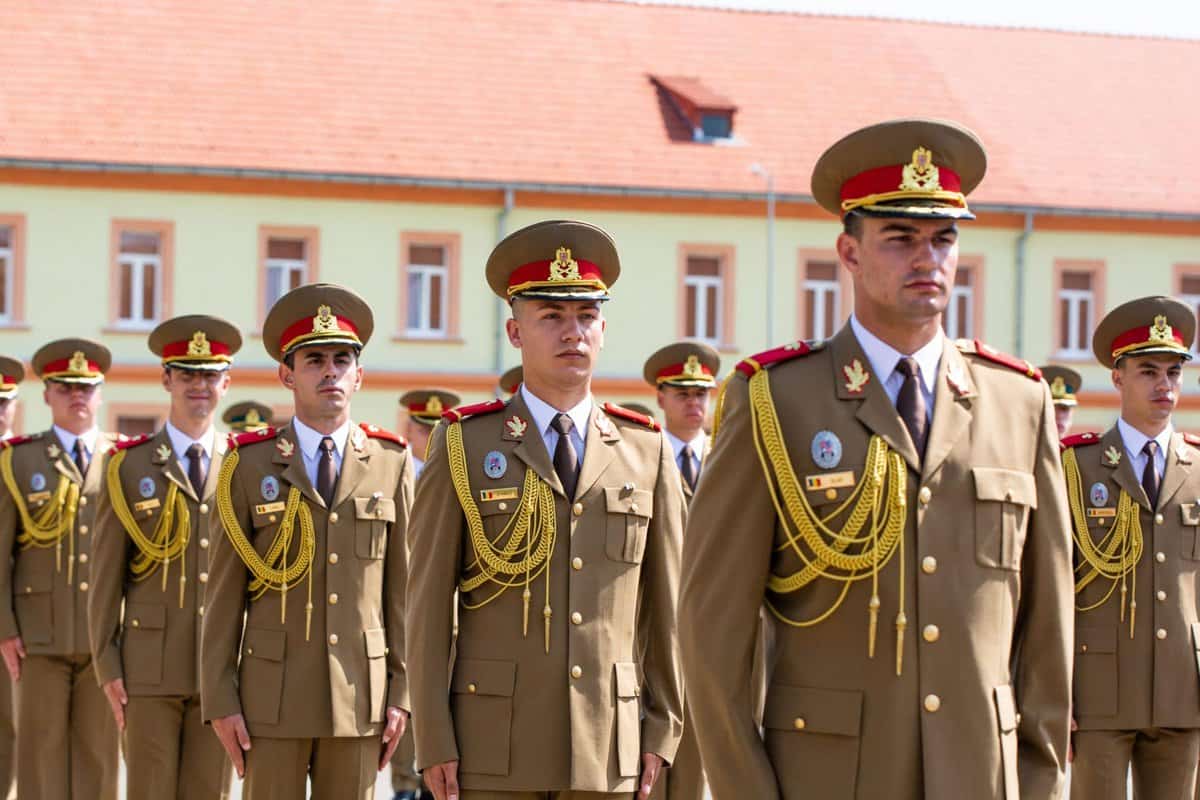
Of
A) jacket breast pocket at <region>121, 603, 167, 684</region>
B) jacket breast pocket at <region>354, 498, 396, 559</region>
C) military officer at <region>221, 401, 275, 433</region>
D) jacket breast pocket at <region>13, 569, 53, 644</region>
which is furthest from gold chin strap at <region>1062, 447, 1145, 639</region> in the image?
military officer at <region>221, 401, 275, 433</region>

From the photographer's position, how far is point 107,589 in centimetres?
902

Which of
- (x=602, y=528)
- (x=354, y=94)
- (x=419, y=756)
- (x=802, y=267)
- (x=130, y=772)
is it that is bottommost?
(x=130, y=772)

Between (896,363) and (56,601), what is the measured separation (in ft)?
23.8

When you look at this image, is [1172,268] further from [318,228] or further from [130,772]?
[130,772]

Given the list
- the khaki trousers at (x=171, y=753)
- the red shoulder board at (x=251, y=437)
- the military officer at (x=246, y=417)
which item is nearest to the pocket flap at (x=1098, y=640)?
the red shoulder board at (x=251, y=437)

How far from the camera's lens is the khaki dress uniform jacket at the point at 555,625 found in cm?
600

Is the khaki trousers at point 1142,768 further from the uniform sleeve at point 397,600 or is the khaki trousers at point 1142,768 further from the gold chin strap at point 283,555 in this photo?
the gold chin strap at point 283,555

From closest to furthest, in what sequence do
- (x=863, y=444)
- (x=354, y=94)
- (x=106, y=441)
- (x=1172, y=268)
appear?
(x=863, y=444)
(x=106, y=441)
(x=354, y=94)
(x=1172, y=268)

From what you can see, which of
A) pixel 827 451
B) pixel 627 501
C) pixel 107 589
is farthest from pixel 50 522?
pixel 827 451

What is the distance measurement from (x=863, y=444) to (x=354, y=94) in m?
31.3

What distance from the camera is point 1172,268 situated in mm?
37406

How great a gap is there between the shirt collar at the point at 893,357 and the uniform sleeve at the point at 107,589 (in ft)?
17.5

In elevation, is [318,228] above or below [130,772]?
above

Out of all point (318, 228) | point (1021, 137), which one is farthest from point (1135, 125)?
point (318, 228)
